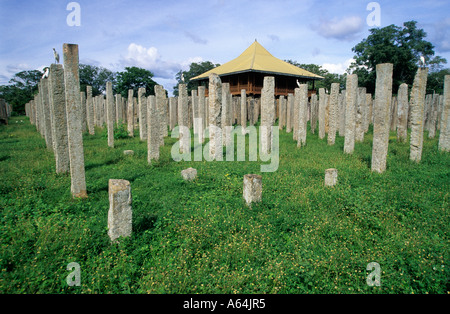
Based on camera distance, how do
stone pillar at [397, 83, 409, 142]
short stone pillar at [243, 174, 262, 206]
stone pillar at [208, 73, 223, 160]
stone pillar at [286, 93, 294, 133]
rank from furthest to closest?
stone pillar at [286, 93, 294, 133], stone pillar at [397, 83, 409, 142], stone pillar at [208, 73, 223, 160], short stone pillar at [243, 174, 262, 206]

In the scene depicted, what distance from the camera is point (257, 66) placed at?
92.9 ft

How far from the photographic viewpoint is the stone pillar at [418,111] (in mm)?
8227

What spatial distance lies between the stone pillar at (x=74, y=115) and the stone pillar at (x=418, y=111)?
29.3ft

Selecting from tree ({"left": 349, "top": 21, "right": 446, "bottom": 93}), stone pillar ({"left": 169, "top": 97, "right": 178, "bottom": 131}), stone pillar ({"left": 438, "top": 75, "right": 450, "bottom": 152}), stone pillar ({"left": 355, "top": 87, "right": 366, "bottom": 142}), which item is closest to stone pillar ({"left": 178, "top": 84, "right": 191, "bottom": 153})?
stone pillar ({"left": 169, "top": 97, "right": 178, "bottom": 131})

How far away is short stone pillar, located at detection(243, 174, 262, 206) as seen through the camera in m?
5.29

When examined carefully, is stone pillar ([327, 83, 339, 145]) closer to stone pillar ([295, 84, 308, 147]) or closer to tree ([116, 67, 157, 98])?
stone pillar ([295, 84, 308, 147])

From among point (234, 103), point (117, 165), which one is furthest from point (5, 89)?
point (117, 165)

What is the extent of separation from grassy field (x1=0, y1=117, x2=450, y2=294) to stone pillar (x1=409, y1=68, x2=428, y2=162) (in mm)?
1229

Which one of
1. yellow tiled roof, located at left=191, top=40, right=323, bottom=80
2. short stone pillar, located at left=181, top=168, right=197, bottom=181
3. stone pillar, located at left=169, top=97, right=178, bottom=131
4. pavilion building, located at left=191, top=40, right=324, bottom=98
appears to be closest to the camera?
short stone pillar, located at left=181, top=168, right=197, bottom=181

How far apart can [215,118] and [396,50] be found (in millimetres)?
35300

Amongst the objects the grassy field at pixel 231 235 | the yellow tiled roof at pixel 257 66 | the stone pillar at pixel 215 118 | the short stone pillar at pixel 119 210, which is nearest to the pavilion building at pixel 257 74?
the yellow tiled roof at pixel 257 66

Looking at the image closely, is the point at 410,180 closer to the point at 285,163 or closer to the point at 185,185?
the point at 285,163

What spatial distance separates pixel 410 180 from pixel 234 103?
16241mm

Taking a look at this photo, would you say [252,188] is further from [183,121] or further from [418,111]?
[183,121]
